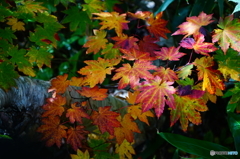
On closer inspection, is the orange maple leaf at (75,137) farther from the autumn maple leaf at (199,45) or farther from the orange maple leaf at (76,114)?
the autumn maple leaf at (199,45)

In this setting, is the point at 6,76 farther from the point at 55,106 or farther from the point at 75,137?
the point at 75,137

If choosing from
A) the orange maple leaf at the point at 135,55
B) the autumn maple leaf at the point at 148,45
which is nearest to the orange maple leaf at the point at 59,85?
the orange maple leaf at the point at 135,55

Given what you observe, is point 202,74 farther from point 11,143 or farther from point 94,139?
point 11,143

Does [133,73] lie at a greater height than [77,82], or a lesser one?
greater

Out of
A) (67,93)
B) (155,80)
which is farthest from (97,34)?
(155,80)

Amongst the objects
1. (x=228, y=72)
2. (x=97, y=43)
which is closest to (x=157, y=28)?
(x=97, y=43)

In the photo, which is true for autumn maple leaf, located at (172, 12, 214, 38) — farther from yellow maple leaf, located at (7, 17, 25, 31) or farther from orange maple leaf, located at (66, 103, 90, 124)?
yellow maple leaf, located at (7, 17, 25, 31)
